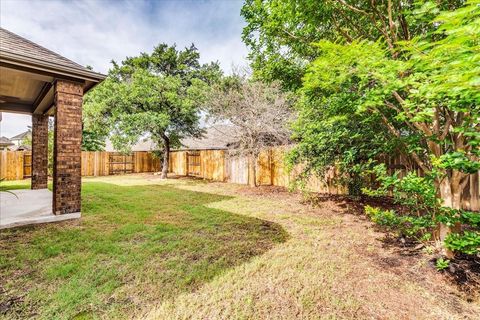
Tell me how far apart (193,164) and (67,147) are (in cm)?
1120

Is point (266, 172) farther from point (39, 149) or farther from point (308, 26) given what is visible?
point (39, 149)

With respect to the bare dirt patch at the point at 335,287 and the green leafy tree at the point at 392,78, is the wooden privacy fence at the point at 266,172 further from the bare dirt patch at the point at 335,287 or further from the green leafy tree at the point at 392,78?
the bare dirt patch at the point at 335,287

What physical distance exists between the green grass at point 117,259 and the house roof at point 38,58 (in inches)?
129

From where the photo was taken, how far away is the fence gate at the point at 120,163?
18016 millimetres

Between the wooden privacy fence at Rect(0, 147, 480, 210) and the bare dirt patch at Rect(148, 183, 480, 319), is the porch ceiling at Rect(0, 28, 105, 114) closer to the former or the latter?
the bare dirt patch at Rect(148, 183, 480, 319)

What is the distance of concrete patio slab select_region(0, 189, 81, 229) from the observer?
4715 millimetres

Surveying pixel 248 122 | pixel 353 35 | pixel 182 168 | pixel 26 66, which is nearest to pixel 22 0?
pixel 26 66

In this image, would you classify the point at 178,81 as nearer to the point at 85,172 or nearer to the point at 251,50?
the point at 251,50

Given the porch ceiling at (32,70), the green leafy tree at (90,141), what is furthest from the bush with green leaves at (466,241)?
the green leafy tree at (90,141)

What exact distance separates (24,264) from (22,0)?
687 cm

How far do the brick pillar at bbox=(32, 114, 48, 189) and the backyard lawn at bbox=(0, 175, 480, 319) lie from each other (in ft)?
17.1

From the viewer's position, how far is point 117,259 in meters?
3.22

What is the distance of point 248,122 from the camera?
9.45 m

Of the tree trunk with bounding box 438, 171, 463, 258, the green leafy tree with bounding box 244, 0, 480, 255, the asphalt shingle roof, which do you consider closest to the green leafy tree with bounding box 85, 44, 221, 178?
the asphalt shingle roof
